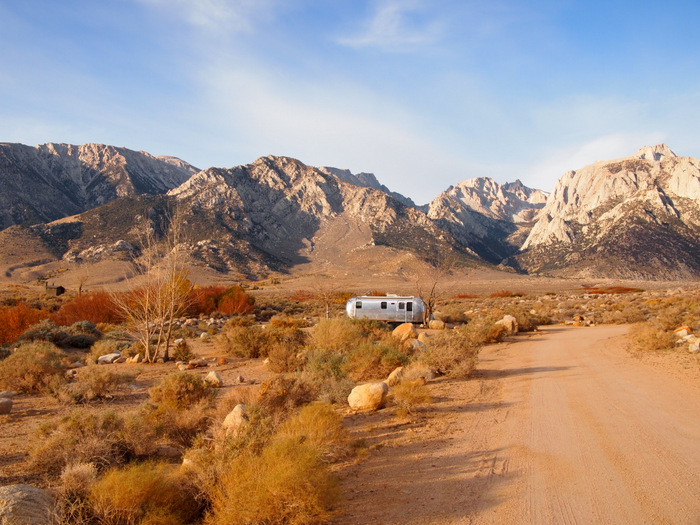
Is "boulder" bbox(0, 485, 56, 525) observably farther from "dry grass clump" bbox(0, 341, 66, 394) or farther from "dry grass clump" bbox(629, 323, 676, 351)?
"dry grass clump" bbox(629, 323, 676, 351)

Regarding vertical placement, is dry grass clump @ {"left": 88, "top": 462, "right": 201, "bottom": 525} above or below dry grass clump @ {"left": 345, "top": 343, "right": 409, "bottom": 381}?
above

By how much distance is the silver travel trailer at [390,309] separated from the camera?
2579 centimetres

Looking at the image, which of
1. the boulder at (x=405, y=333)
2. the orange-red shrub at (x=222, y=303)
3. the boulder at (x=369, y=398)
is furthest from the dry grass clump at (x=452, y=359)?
the orange-red shrub at (x=222, y=303)

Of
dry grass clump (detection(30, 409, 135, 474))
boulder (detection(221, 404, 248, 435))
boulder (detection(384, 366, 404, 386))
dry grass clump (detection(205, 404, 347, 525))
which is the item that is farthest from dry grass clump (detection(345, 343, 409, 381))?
dry grass clump (detection(205, 404, 347, 525))

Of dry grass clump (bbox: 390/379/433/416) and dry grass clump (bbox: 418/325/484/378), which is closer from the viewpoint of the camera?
dry grass clump (bbox: 390/379/433/416)

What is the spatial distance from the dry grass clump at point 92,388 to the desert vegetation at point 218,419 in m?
0.03

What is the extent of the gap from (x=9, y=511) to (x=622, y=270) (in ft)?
383

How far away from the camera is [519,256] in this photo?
14788 centimetres

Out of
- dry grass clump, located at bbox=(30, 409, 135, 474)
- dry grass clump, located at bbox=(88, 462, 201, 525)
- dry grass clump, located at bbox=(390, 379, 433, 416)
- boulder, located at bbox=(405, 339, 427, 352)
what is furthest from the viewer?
boulder, located at bbox=(405, 339, 427, 352)

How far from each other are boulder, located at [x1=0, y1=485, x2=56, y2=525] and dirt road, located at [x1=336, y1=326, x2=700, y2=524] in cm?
260

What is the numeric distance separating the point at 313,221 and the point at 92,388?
125m

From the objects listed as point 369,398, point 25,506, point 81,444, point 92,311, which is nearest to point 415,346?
point 369,398

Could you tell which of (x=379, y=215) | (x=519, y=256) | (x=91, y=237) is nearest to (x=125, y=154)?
(x=91, y=237)

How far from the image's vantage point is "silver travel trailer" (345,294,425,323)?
25.8 metres
